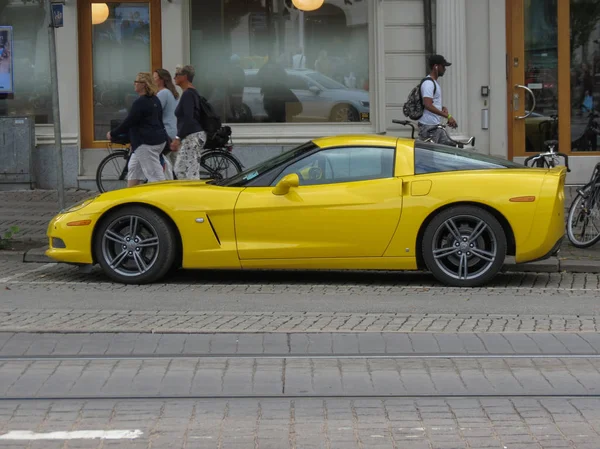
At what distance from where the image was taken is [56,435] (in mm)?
5359

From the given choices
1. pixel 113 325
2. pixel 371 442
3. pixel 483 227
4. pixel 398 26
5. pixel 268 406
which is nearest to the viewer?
pixel 371 442

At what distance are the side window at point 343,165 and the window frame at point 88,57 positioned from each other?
7.92 metres

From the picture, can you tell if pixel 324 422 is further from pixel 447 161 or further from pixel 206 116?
pixel 206 116

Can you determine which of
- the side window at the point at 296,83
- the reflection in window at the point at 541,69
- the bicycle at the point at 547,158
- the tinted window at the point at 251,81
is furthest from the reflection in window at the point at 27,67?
the bicycle at the point at 547,158

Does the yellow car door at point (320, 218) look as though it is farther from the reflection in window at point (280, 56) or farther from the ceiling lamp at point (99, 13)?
the ceiling lamp at point (99, 13)

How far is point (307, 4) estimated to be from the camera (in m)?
17.5

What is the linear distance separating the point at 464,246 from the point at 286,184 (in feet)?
5.18

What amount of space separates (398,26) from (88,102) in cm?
475

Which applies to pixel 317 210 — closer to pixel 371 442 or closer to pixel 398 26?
pixel 371 442

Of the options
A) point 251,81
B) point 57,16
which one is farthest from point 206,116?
point 251,81

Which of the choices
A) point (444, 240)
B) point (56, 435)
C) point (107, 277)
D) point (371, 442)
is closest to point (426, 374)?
point (371, 442)

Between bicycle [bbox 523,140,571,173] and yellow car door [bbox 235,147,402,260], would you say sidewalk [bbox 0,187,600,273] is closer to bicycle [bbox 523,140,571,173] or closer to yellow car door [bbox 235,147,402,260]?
bicycle [bbox 523,140,571,173]

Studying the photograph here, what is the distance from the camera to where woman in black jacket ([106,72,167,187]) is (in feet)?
42.6

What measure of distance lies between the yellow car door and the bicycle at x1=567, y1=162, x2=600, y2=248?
3.04 meters
